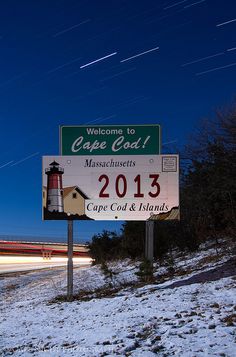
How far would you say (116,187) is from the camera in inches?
501

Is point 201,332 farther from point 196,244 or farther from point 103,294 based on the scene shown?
point 196,244

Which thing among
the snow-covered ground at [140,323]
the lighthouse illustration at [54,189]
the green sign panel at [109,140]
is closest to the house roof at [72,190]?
the lighthouse illustration at [54,189]

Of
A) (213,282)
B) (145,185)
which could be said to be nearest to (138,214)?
(145,185)

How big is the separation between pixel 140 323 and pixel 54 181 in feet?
19.0

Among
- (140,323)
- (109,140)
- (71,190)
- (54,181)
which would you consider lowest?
(140,323)

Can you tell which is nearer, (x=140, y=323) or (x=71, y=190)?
(x=140, y=323)

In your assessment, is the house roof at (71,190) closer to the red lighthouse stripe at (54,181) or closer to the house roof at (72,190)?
the house roof at (72,190)

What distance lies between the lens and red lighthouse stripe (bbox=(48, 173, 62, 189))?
41.1 feet

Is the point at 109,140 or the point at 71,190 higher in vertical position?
the point at 109,140

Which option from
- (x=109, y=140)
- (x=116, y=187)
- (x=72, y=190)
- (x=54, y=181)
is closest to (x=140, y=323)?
(x=116, y=187)

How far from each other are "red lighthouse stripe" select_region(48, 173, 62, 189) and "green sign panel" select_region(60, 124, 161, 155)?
2.21ft

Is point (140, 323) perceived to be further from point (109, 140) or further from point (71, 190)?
point (109, 140)

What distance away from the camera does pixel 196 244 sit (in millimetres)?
20906

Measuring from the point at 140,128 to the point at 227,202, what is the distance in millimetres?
5388
